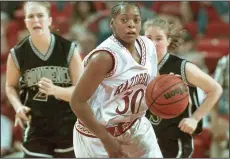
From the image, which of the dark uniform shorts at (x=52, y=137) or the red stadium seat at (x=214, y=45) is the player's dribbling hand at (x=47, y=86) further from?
the red stadium seat at (x=214, y=45)

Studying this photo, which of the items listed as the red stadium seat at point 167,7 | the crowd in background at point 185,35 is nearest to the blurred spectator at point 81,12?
the crowd in background at point 185,35

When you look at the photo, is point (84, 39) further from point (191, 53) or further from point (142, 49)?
point (142, 49)

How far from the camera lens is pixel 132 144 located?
125 inches

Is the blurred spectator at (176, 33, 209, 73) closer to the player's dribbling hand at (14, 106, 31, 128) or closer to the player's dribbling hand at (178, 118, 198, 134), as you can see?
the player's dribbling hand at (178, 118, 198, 134)

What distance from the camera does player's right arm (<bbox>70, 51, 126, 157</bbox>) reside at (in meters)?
2.85

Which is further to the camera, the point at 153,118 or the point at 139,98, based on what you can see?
the point at 153,118

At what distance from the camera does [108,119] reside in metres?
3.09

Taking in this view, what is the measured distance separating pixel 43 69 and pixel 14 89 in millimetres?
244

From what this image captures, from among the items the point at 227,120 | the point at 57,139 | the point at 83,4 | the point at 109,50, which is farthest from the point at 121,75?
the point at 83,4

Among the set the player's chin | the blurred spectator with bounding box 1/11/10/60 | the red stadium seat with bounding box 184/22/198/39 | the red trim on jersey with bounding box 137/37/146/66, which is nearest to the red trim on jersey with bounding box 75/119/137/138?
the red trim on jersey with bounding box 137/37/146/66

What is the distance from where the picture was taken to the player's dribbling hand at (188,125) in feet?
11.6

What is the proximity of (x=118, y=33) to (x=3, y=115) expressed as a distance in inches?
81.1

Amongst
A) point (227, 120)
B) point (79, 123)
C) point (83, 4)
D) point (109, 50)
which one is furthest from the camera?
point (83, 4)

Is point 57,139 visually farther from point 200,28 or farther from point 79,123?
point 200,28
